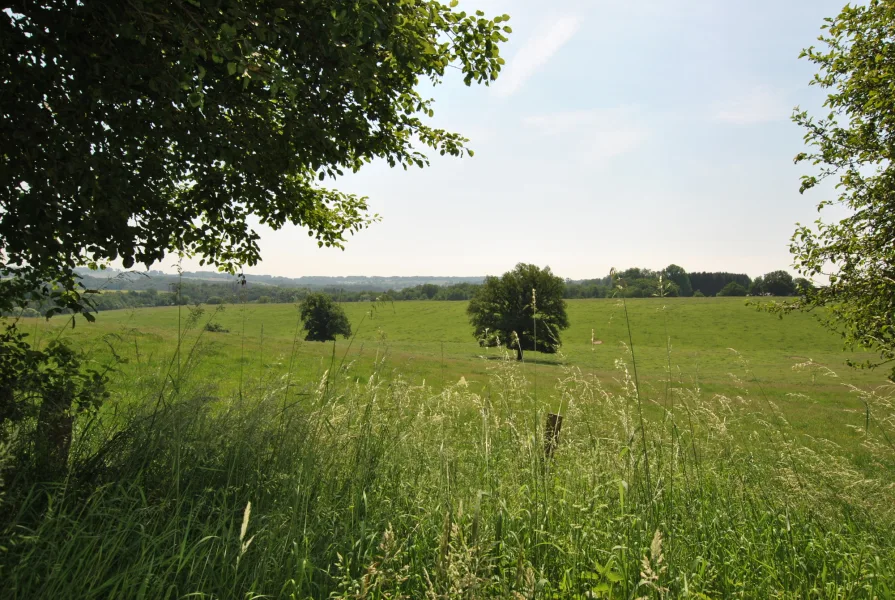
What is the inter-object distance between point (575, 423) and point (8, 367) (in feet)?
18.0

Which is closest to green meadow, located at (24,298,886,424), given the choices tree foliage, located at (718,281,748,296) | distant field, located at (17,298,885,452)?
distant field, located at (17,298,885,452)

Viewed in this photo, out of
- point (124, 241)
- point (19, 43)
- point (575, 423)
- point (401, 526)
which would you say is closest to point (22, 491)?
point (124, 241)

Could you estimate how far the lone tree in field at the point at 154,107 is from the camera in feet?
13.1

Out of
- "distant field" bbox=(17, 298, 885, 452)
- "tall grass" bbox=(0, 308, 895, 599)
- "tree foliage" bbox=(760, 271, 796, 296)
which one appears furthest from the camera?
"tree foliage" bbox=(760, 271, 796, 296)

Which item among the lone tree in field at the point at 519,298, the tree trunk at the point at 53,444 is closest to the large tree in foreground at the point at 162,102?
the tree trunk at the point at 53,444

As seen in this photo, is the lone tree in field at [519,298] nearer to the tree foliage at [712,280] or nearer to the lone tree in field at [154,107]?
the lone tree in field at [154,107]

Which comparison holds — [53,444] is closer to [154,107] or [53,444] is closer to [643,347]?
[154,107]

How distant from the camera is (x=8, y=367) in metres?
4.52

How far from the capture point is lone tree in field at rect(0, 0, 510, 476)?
400 cm

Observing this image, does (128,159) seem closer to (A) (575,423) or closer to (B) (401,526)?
(B) (401,526)

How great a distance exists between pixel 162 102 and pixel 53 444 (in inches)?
123

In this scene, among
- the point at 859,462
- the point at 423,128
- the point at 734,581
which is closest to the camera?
the point at 734,581

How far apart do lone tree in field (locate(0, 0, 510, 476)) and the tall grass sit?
3.49 ft

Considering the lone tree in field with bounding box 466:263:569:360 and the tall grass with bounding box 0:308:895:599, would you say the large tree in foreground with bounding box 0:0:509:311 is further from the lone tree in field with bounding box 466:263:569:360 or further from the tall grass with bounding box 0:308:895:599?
the lone tree in field with bounding box 466:263:569:360
